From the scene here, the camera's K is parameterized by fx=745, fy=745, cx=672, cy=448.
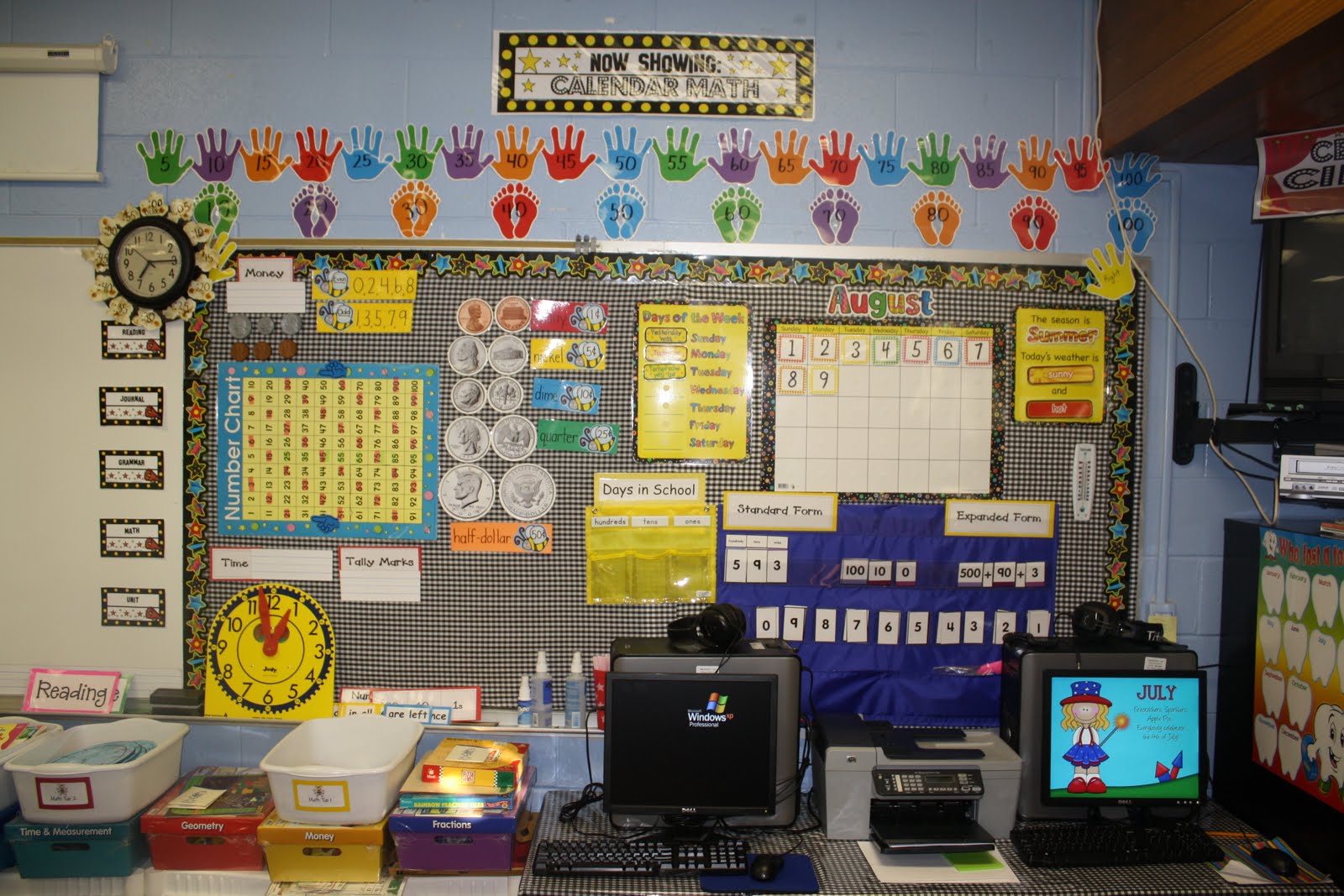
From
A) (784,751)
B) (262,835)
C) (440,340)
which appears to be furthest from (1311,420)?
(262,835)

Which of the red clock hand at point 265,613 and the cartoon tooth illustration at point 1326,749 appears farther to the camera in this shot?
the red clock hand at point 265,613

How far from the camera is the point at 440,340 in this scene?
83.7 inches

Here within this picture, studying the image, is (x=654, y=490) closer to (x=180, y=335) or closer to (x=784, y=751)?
(x=784, y=751)

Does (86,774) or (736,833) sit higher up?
(86,774)

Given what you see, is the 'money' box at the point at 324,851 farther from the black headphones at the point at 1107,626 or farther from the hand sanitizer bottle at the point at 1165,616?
the hand sanitizer bottle at the point at 1165,616

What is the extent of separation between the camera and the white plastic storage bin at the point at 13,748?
1.91 m

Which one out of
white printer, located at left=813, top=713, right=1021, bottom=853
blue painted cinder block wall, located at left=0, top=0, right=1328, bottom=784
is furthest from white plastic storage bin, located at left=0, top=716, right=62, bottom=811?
white printer, located at left=813, top=713, right=1021, bottom=853

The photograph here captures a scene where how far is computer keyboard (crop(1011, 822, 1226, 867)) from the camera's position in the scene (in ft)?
5.70

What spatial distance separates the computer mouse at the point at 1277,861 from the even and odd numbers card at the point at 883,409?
41.2 inches

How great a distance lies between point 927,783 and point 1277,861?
0.80 m

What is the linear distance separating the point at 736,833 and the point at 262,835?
3.79ft

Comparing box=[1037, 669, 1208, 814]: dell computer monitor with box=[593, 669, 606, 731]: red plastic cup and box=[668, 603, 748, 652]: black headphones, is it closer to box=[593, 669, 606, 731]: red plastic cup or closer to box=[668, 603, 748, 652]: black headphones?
box=[668, 603, 748, 652]: black headphones

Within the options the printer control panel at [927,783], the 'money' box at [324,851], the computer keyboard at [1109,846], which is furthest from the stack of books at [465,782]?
the computer keyboard at [1109,846]

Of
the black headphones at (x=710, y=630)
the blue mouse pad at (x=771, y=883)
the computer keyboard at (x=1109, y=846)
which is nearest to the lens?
the blue mouse pad at (x=771, y=883)
